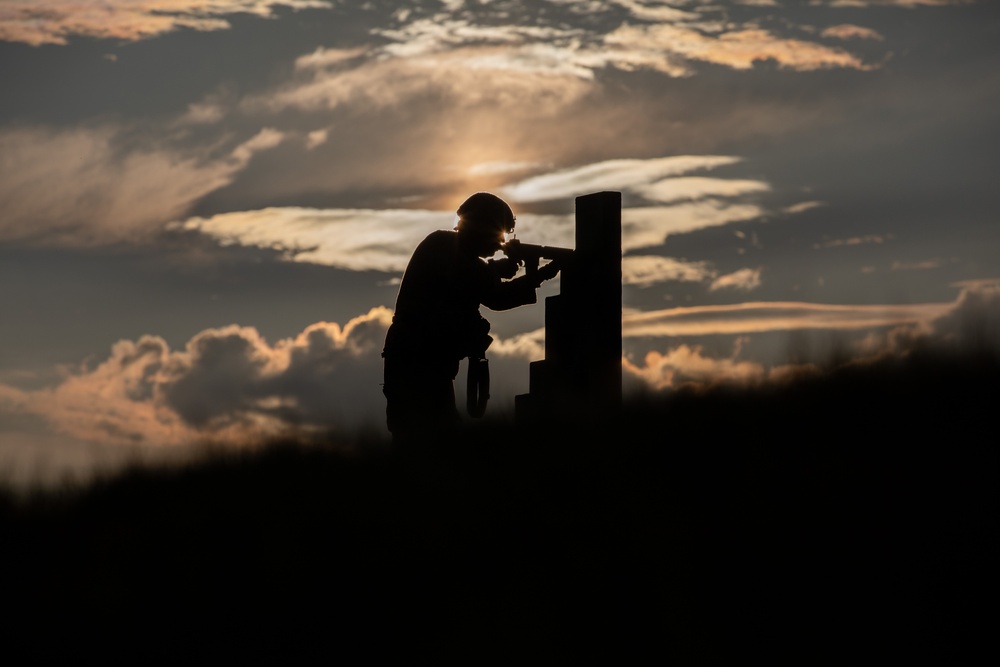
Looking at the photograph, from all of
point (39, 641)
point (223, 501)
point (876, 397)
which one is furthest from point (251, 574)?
point (876, 397)

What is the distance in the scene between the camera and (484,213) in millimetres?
9328

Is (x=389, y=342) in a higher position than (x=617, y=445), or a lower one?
higher

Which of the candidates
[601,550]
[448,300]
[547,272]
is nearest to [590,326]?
[547,272]

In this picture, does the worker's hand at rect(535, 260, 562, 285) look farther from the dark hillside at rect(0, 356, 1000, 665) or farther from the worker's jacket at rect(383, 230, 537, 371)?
the dark hillside at rect(0, 356, 1000, 665)

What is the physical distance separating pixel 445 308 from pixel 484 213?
0.80 metres

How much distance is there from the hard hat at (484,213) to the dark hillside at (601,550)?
1667mm

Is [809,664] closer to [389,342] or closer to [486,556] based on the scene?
[486,556]

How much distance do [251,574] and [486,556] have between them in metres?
1.56

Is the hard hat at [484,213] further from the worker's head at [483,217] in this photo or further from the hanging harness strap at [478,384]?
the hanging harness strap at [478,384]

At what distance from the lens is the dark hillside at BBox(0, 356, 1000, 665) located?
6.48m

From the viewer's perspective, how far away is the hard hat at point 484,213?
9.34 metres

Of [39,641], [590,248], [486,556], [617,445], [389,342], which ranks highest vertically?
[590,248]

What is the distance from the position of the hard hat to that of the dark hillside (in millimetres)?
1667

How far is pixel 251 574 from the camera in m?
7.75
